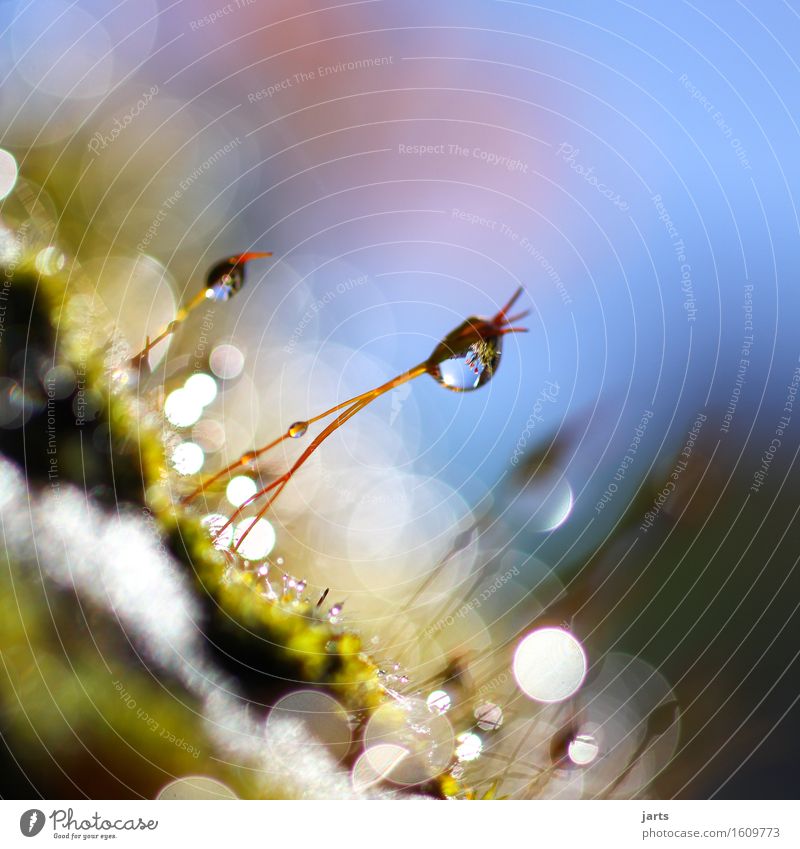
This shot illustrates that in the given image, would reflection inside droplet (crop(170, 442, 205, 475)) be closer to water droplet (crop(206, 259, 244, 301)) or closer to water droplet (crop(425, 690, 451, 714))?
water droplet (crop(206, 259, 244, 301))

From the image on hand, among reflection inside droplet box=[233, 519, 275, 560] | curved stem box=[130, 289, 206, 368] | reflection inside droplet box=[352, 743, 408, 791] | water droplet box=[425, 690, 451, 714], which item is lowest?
reflection inside droplet box=[352, 743, 408, 791]

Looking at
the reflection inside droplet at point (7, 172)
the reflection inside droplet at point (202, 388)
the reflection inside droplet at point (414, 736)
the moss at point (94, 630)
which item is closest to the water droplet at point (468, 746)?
the reflection inside droplet at point (414, 736)

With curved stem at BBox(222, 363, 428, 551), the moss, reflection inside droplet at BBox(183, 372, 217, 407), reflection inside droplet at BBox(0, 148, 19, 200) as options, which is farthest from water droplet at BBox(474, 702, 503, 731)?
reflection inside droplet at BBox(0, 148, 19, 200)

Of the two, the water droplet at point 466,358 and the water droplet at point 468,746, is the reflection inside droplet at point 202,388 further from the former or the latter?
the water droplet at point 468,746

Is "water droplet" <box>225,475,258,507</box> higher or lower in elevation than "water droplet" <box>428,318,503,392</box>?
lower

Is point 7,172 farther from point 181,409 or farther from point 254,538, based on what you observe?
point 254,538

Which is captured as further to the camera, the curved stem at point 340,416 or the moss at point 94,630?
the curved stem at point 340,416

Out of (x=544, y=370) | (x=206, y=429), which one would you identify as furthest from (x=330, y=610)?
(x=544, y=370)
